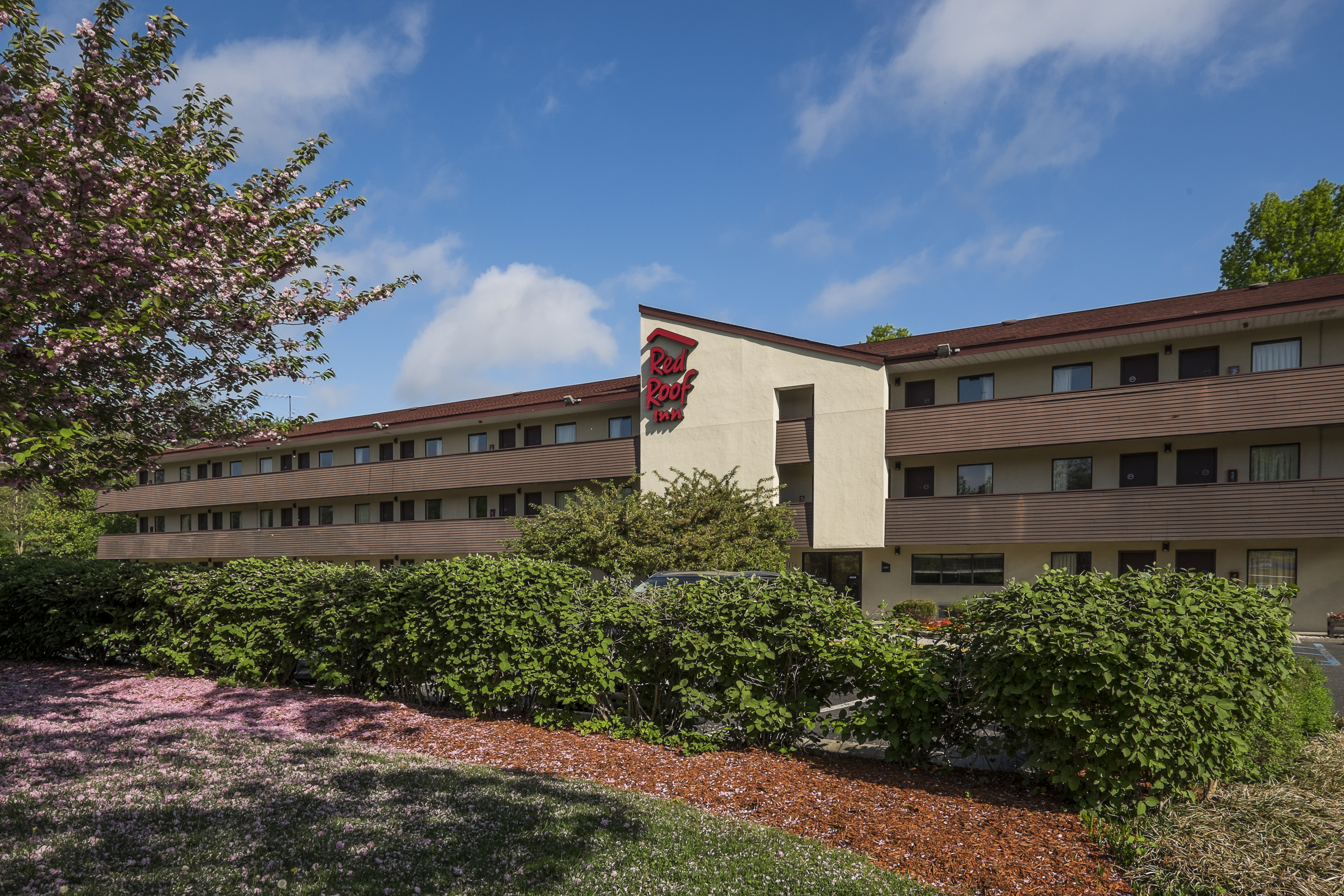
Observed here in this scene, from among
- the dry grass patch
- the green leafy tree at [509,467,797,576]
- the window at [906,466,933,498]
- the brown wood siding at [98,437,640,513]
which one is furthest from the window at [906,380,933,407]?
the dry grass patch

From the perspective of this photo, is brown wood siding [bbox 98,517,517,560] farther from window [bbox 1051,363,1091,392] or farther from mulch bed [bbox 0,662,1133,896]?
mulch bed [bbox 0,662,1133,896]

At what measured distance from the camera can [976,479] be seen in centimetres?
2691

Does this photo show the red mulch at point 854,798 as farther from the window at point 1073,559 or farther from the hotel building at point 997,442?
the window at point 1073,559

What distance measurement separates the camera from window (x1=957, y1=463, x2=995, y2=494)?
26656 millimetres

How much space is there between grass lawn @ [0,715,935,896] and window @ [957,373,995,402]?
2365 centimetres

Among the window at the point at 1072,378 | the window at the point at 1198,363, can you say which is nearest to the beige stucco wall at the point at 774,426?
the window at the point at 1072,378

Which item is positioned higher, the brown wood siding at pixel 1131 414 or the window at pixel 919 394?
the window at pixel 919 394

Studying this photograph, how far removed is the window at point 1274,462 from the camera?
74.4 feet

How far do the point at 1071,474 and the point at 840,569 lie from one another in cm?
813

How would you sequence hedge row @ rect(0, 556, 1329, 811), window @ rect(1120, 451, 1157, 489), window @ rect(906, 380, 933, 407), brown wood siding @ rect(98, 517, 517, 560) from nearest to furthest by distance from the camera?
hedge row @ rect(0, 556, 1329, 811) < window @ rect(1120, 451, 1157, 489) < window @ rect(906, 380, 933, 407) < brown wood siding @ rect(98, 517, 517, 560)

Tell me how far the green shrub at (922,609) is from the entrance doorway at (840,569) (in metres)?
2.09

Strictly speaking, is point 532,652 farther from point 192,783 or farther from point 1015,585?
point 1015,585

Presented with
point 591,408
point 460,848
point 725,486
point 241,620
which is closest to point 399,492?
point 591,408

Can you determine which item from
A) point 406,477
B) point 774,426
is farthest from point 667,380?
point 406,477
